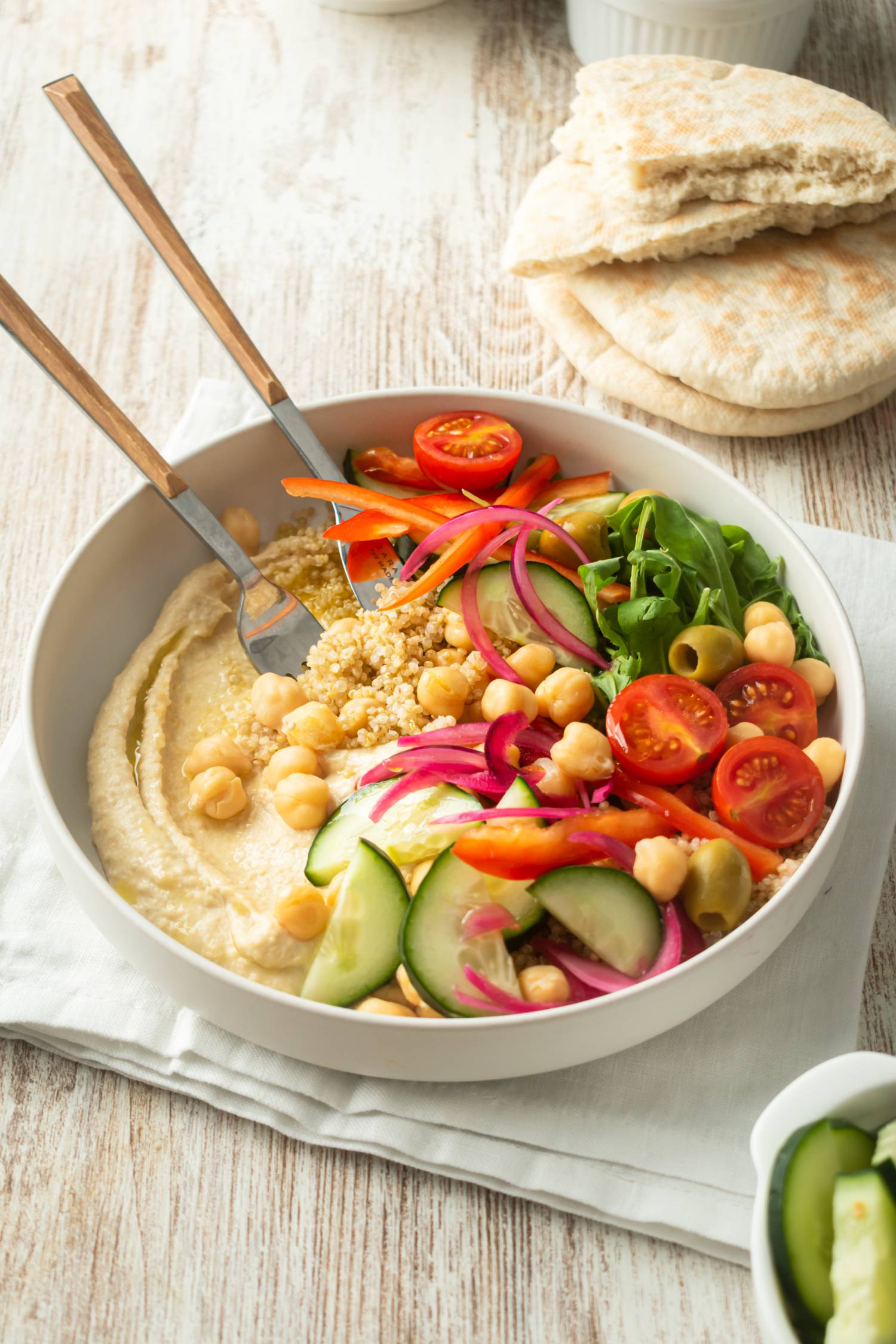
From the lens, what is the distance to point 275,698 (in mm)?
2551

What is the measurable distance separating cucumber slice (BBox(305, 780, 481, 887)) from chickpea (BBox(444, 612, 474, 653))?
0.43m

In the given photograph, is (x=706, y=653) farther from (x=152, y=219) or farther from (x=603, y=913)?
(x=152, y=219)

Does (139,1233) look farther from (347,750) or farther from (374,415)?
(374,415)

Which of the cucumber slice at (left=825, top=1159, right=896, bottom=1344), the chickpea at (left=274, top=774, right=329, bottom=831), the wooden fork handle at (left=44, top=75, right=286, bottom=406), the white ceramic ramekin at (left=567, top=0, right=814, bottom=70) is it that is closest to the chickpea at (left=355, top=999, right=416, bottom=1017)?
the chickpea at (left=274, top=774, right=329, bottom=831)

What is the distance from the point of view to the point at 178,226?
4055 millimetres

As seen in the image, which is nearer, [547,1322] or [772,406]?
[547,1322]

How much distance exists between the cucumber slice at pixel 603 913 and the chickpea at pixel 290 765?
2.04 ft

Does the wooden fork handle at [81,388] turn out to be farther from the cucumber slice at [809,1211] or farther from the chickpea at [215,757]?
the cucumber slice at [809,1211]

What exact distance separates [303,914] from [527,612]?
88 centimetres

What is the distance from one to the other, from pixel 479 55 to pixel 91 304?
76.9 inches

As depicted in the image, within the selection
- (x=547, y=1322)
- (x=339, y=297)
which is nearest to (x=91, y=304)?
(x=339, y=297)

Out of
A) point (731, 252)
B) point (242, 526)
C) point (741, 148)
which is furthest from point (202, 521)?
point (741, 148)

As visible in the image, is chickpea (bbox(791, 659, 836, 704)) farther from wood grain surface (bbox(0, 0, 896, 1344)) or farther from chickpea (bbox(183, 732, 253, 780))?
chickpea (bbox(183, 732, 253, 780))

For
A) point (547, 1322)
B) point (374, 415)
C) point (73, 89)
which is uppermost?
point (73, 89)
